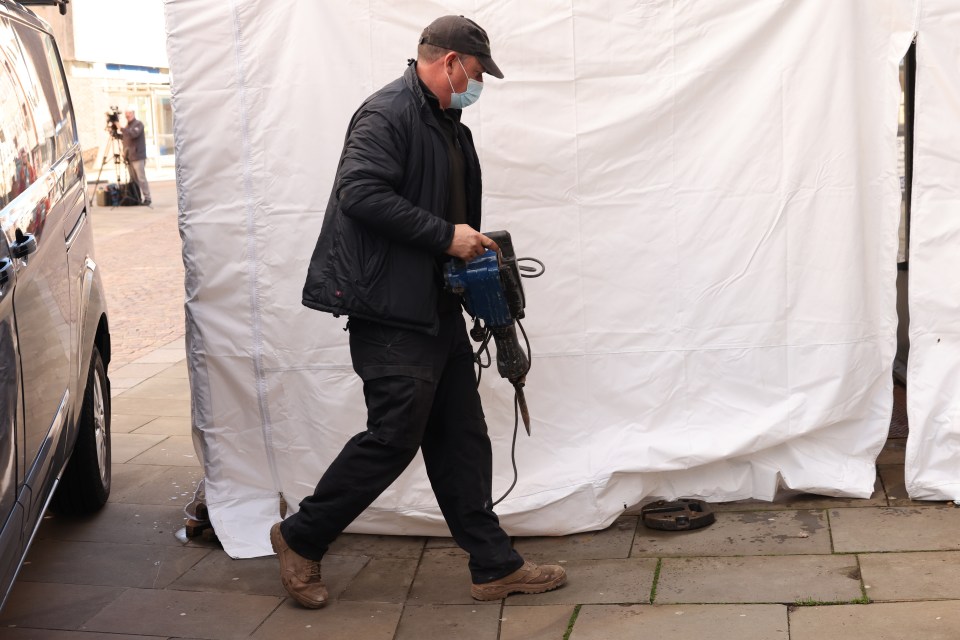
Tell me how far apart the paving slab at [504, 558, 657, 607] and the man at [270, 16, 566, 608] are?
5cm

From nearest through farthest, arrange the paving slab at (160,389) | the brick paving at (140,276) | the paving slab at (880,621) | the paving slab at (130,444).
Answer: the paving slab at (880,621) < the paving slab at (130,444) < the paving slab at (160,389) < the brick paving at (140,276)

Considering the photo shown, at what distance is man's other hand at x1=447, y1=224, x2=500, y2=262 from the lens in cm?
357

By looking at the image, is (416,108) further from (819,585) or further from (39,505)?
(819,585)

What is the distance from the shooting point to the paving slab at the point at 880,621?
10.9 ft

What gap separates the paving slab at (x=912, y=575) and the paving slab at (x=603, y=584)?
2.37ft

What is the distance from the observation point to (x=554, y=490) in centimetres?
442

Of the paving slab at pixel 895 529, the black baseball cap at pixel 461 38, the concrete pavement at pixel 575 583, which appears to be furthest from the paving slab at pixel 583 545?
the black baseball cap at pixel 461 38

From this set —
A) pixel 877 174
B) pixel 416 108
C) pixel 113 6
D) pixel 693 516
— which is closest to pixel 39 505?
pixel 416 108

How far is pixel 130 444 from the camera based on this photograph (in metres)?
6.20

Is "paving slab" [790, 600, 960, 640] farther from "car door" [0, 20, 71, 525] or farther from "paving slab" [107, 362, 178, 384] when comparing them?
"paving slab" [107, 362, 178, 384]

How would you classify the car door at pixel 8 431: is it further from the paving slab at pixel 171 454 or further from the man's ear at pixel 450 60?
the paving slab at pixel 171 454

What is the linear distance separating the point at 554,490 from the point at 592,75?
1.56 m

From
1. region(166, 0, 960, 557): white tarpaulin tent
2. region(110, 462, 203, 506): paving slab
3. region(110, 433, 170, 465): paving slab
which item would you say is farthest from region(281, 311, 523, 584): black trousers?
region(110, 433, 170, 465): paving slab

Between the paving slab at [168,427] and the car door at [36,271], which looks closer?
the car door at [36,271]
